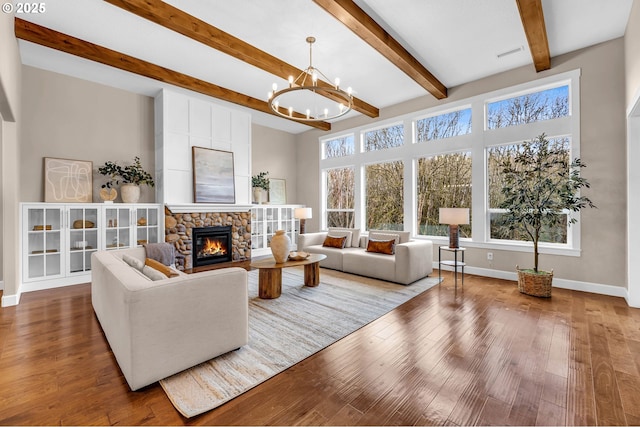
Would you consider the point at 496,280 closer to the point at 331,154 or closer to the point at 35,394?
the point at 331,154

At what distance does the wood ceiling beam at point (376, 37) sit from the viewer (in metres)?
2.88

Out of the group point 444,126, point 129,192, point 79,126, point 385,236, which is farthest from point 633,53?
point 79,126

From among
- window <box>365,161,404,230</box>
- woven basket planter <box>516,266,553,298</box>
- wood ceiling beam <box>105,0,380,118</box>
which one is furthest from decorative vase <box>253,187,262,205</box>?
woven basket planter <box>516,266,553,298</box>

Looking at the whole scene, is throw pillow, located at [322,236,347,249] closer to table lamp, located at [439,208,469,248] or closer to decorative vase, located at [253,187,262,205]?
table lamp, located at [439,208,469,248]

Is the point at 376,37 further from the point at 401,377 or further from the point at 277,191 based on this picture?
the point at 277,191

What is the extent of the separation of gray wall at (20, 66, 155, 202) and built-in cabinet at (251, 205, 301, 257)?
2241mm

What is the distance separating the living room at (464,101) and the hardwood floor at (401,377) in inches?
23.6

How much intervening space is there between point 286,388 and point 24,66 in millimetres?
5777

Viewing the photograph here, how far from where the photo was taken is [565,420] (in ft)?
5.25

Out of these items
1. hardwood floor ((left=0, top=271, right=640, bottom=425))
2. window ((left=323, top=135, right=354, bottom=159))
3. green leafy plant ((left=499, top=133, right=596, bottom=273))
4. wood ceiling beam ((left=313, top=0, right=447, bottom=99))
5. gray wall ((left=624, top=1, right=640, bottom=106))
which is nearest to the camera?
hardwood floor ((left=0, top=271, right=640, bottom=425))

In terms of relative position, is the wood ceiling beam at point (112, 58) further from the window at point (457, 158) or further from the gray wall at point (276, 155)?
the window at point (457, 158)

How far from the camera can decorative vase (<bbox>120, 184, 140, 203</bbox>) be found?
487 centimetres

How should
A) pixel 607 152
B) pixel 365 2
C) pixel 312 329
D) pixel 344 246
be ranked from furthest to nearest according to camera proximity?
pixel 344 246 < pixel 607 152 < pixel 365 2 < pixel 312 329

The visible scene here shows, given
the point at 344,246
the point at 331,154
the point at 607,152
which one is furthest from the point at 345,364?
the point at 331,154
